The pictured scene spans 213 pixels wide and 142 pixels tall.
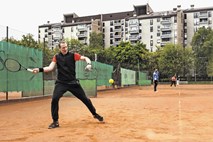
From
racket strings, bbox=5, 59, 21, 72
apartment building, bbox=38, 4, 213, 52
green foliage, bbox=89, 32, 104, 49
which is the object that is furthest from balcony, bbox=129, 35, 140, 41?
racket strings, bbox=5, 59, 21, 72

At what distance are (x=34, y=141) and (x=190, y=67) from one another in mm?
74175

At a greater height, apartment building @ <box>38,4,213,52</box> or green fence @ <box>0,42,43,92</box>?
apartment building @ <box>38,4,213,52</box>

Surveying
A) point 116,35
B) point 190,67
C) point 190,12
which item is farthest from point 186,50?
point 116,35

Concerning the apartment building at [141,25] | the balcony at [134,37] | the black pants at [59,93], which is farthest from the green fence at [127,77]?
the balcony at [134,37]

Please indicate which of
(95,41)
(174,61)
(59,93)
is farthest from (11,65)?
(95,41)

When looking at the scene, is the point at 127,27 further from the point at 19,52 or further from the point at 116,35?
the point at 19,52

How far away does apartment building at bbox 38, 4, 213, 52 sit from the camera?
97.9 m

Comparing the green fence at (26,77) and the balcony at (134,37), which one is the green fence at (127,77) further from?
the balcony at (134,37)

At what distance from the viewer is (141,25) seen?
103625mm

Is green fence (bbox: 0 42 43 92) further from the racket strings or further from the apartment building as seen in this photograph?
the apartment building

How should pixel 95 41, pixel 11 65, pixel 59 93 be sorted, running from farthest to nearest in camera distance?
pixel 95 41, pixel 11 65, pixel 59 93

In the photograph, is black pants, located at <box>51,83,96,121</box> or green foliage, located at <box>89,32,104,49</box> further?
green foliage, located at <box>89,32,104,49</box>

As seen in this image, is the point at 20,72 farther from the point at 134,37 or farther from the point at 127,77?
the point at 134,37

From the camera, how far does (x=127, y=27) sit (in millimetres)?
107250
